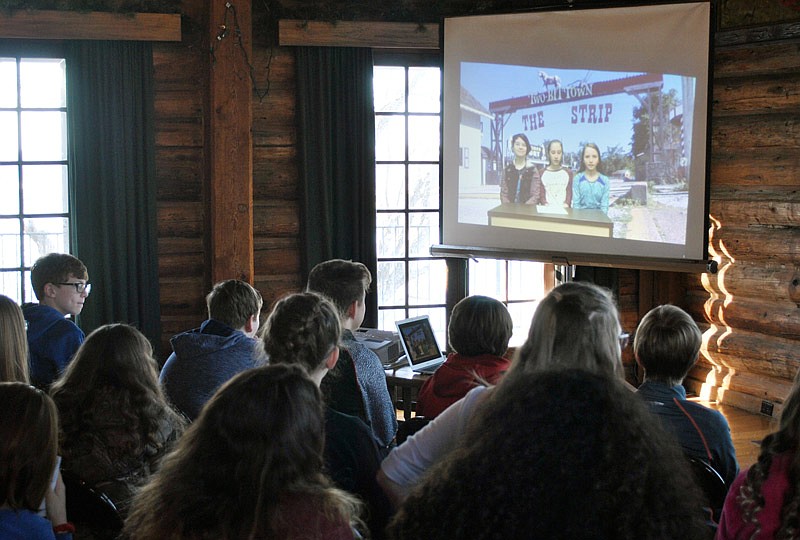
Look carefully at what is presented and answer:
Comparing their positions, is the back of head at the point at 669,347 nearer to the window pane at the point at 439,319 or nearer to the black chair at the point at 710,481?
the black chair at the point at 710,481

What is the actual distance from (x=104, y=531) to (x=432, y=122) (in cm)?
432

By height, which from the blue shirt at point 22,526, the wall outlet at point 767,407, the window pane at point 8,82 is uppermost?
the window pane at point 8,82

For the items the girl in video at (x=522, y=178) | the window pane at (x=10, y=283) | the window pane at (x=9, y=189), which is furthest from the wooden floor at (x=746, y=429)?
the window pane at (x=9, y=189)

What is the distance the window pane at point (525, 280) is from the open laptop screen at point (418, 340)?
7.30ft

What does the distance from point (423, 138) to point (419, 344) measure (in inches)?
90.3

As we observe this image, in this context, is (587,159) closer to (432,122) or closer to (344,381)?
(432,122)

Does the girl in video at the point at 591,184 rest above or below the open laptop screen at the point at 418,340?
above

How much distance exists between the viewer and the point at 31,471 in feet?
5.46

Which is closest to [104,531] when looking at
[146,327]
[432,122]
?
[146,327]

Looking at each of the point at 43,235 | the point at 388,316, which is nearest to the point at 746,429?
the point at 388,316

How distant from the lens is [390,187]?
582 centimetres

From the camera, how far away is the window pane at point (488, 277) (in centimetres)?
599

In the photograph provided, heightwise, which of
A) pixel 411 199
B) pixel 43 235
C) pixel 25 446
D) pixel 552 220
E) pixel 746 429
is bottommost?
pixel 746 429

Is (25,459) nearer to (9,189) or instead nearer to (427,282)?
(9,189)
